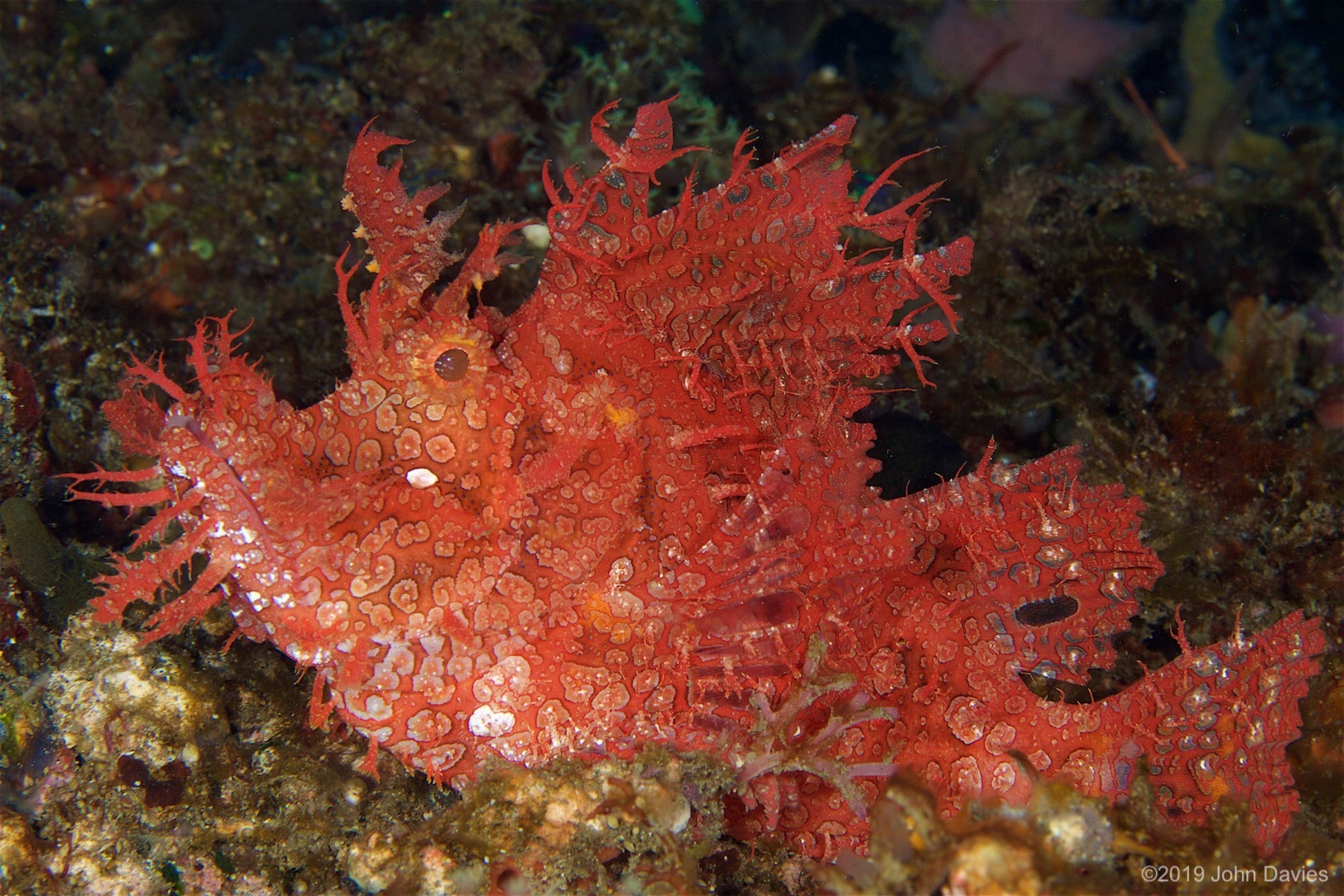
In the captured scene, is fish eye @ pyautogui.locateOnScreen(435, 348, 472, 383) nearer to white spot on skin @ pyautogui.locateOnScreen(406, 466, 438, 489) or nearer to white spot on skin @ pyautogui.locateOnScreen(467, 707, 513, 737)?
white spot on skin @ pyautogui.locateOnScreen(406, 466, 438, 489)

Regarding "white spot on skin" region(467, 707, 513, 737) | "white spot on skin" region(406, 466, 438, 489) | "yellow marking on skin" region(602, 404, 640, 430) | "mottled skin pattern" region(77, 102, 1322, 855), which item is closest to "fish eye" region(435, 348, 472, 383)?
"mottled skin pattern" region(77, 102, 1322, 855)

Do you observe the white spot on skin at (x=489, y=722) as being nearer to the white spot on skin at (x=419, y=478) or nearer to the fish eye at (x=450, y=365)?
the white spot on skin at (x=419, y=478)

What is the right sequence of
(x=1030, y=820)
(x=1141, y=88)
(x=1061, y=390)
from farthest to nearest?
1. (x=1141, y=88)
2. (x=1061, y=390)
3. (x=1030, y=820)

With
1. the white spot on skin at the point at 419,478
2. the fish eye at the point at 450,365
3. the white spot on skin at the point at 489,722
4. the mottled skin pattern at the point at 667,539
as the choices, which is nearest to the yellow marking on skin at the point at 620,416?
the mottled skin pattern at the point at 667,539

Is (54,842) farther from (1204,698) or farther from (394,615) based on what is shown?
(1204,698)

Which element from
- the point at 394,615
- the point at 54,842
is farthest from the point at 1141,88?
the point at 54,842

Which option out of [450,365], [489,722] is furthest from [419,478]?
[489,722]
